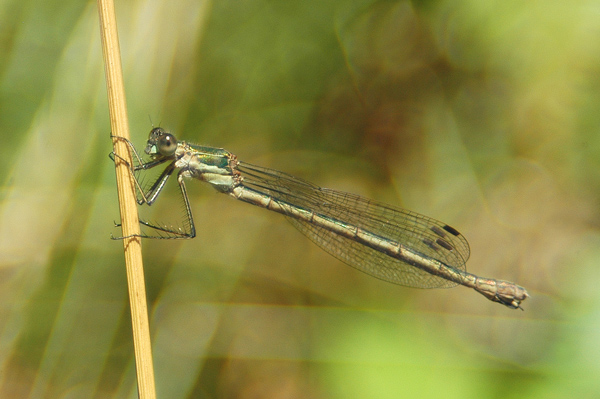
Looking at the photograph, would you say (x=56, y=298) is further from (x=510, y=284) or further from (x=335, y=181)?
(x=510, y=284)

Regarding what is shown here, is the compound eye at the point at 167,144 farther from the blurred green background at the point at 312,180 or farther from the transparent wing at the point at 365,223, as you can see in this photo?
the transparent wing at the point at 365,223

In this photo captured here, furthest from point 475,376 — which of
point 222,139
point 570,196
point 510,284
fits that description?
point 222,139

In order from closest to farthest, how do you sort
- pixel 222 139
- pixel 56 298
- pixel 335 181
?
pixel 56 298 < pixel 222 139 < pixel 335 181

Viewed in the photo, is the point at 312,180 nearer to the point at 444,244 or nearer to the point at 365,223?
the point at 365,223

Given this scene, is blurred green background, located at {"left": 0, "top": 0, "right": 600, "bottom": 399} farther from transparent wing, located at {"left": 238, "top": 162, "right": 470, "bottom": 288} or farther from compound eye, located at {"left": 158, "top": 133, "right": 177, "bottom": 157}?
compound eye, located at {"left": 158, "top": 133, "right": 177, "bottom": 157}

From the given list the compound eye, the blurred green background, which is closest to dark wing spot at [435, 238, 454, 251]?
the blurred green background

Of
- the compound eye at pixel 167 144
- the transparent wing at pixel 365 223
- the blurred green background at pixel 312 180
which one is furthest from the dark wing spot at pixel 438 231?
the compound eye at pixel 167 144
